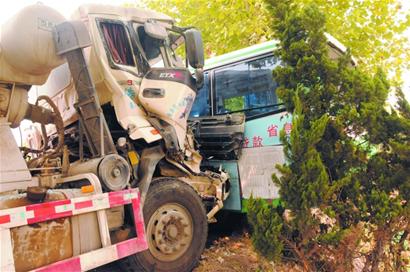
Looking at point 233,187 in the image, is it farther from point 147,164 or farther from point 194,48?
point 194,48

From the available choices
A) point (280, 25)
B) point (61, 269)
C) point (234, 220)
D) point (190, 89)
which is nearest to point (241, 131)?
point (190, 89)

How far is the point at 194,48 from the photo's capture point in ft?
13.7

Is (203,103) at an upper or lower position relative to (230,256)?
upper

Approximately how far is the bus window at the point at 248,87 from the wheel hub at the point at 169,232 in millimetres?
1877

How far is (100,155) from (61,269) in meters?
1.09

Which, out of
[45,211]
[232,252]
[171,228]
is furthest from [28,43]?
[232,252]

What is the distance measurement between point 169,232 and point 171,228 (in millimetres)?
46

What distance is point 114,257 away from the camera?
9.35 feet

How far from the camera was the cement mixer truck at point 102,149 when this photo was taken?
8.53ft

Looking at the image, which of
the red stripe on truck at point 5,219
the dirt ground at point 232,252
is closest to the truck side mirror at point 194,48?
the dirt ground at point 232,252

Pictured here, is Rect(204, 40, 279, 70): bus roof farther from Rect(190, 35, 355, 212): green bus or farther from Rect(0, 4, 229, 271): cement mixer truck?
Rect(0, 4, 229, 271): cement mixer truck

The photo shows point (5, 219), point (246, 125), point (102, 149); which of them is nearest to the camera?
point (5, 219)

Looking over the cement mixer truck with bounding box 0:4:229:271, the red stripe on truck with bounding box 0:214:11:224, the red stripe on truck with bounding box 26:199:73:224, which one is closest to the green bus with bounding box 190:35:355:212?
the cement mixer truck with bounding box 0:4:229:271

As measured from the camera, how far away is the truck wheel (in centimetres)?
364
